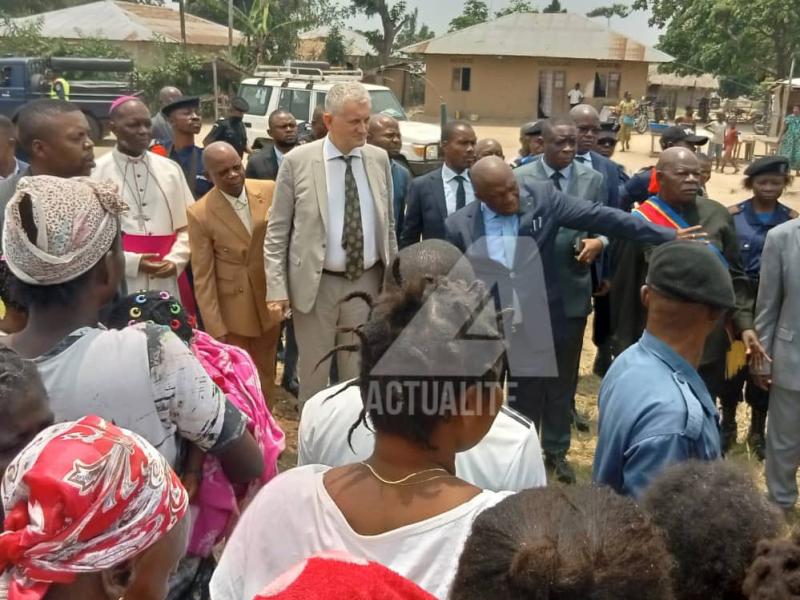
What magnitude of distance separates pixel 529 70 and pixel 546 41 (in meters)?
1.55

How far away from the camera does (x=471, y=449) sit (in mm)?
1955

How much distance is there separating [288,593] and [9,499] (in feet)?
1.80

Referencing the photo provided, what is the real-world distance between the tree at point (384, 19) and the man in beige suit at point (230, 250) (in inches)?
1692

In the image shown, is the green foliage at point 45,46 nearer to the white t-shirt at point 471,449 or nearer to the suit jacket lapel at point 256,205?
the suit jacket lapel at point 256,205

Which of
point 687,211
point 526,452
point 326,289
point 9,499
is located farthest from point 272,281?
point 9,499

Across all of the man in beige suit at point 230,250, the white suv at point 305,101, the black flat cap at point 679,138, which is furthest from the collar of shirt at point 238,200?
the white suv at point 305,101

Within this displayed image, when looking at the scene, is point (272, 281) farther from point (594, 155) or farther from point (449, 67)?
point (449, 67)

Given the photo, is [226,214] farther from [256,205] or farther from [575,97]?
[575,97]

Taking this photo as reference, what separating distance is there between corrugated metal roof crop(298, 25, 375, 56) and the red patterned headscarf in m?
40.3

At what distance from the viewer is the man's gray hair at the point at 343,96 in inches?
171

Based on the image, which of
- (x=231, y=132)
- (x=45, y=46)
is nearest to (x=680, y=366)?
(x=231, y=132)

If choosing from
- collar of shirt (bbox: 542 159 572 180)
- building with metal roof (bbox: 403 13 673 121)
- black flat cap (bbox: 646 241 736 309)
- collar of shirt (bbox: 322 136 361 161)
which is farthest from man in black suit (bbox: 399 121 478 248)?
building with metal roof (bbox: 403 13 673 121)

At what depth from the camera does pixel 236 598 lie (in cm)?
175

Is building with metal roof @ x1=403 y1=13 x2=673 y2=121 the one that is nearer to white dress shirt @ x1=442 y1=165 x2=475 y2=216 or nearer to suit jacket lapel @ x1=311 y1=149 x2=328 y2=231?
white dress shirt @ x1=442 y1=165 x2=475 y2=216
